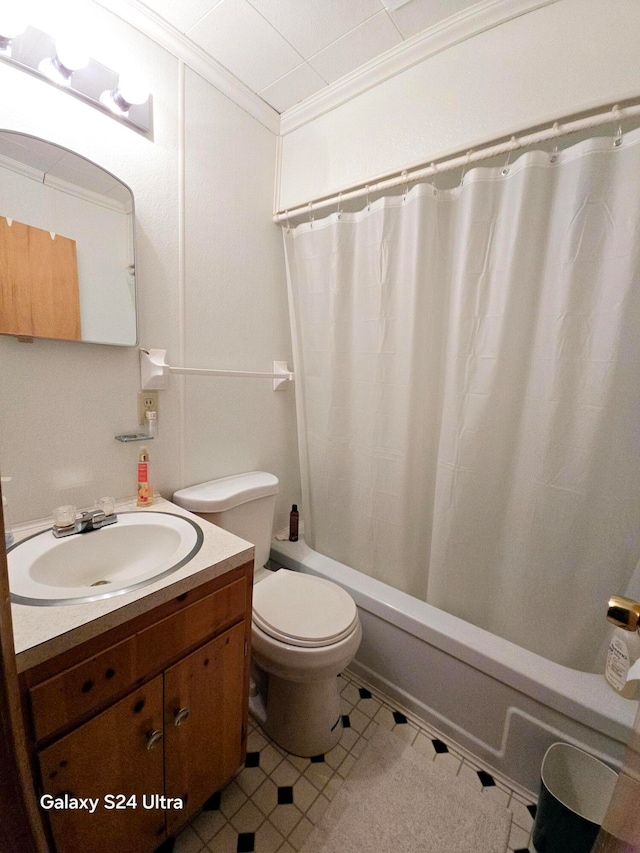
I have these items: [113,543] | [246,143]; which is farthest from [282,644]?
[246,143]

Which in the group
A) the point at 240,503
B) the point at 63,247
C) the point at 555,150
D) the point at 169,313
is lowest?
the point at 240,503

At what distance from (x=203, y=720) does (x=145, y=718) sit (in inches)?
7.5

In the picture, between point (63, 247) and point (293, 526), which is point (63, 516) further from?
point (293, 526)

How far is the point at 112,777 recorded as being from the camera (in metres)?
0.75

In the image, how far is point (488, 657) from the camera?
113cm

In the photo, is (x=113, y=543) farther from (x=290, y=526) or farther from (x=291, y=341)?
(x=291, y=341)

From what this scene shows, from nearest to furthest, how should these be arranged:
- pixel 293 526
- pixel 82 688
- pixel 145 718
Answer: pixel 82 688, pixel 145 718, pixel 293 526

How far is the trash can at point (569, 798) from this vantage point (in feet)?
2.86

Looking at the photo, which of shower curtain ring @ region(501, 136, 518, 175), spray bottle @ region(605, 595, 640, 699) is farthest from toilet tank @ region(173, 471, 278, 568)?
shower curtain ring @ region(501, 136, 518, 175)

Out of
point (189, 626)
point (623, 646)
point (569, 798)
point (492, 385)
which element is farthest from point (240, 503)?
point (569, 798)

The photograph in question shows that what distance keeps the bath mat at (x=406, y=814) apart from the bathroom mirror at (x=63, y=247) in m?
1.60

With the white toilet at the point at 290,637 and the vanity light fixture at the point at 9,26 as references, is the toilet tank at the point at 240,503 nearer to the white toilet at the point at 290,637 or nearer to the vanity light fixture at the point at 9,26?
the white toilet at the point at 290,637

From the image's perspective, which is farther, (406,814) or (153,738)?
(406,814)

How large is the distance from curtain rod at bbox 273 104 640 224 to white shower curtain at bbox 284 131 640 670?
0.05 meters
